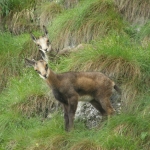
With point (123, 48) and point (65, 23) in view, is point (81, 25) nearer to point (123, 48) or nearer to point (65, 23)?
point (65, 23)

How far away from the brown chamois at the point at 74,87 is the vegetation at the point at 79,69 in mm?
276

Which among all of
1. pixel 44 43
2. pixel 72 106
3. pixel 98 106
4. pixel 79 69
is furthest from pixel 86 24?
pixel 72 106

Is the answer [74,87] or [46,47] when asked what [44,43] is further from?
[74,87]

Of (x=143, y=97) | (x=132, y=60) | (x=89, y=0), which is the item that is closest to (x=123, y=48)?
(x=132, y=60)

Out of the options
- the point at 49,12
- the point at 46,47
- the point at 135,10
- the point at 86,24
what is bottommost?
the point at 46,47

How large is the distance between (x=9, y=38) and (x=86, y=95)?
185 inches

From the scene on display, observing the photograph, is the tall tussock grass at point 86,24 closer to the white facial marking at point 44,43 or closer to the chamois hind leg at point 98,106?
the white facial marking at point 44,43

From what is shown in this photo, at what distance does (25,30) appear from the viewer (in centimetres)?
1295

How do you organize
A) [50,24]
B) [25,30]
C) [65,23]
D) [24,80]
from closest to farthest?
[24,80] < [65,23] < [50,24] < [25,30]

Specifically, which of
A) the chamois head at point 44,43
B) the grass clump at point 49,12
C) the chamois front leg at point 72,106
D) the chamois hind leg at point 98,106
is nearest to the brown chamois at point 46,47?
the chamois head at point 44,43

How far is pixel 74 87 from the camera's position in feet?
26.5

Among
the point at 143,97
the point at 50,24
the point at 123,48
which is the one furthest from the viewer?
the point at 50,24

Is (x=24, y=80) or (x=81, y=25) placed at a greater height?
(x=81, y=25)

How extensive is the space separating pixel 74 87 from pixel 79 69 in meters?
1.21
